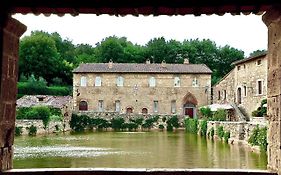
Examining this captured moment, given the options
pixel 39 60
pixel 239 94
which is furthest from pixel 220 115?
pixel 39 60

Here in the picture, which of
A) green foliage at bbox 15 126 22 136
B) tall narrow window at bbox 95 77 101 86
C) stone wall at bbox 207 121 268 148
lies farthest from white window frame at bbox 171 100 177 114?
stone wall at bbox 207 121 268 148

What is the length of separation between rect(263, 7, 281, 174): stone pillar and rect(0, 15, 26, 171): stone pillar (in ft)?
8.00

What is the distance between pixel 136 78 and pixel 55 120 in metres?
12.6

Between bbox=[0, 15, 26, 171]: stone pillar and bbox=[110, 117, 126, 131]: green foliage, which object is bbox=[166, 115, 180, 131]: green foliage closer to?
bbox=[110, 117, 126, 131]: green foliage

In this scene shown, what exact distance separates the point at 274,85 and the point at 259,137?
49.1 ft

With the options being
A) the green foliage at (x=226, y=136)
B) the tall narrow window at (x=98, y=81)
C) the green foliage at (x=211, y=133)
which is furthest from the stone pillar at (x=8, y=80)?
the tall narrow window at (x=98, y=81)

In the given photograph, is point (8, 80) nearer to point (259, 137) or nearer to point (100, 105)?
point (259, 137)

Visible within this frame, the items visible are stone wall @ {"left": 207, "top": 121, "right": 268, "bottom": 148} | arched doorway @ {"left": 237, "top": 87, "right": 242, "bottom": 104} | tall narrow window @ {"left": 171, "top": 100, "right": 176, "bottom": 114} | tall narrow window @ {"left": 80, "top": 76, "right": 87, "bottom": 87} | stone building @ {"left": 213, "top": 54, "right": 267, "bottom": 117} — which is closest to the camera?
stone wall @ {"left": 207, "top": 121, "right": 268, "bottom": 148}

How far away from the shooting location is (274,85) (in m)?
3.97

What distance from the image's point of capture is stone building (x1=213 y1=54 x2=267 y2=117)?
99.8 ft

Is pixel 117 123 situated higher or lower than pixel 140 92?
lower

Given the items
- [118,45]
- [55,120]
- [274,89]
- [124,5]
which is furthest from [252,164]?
[118,45]

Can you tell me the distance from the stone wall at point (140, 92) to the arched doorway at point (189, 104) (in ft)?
1.01

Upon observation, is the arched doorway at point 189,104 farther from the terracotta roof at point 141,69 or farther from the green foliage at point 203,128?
the green foliage at point 203,128
